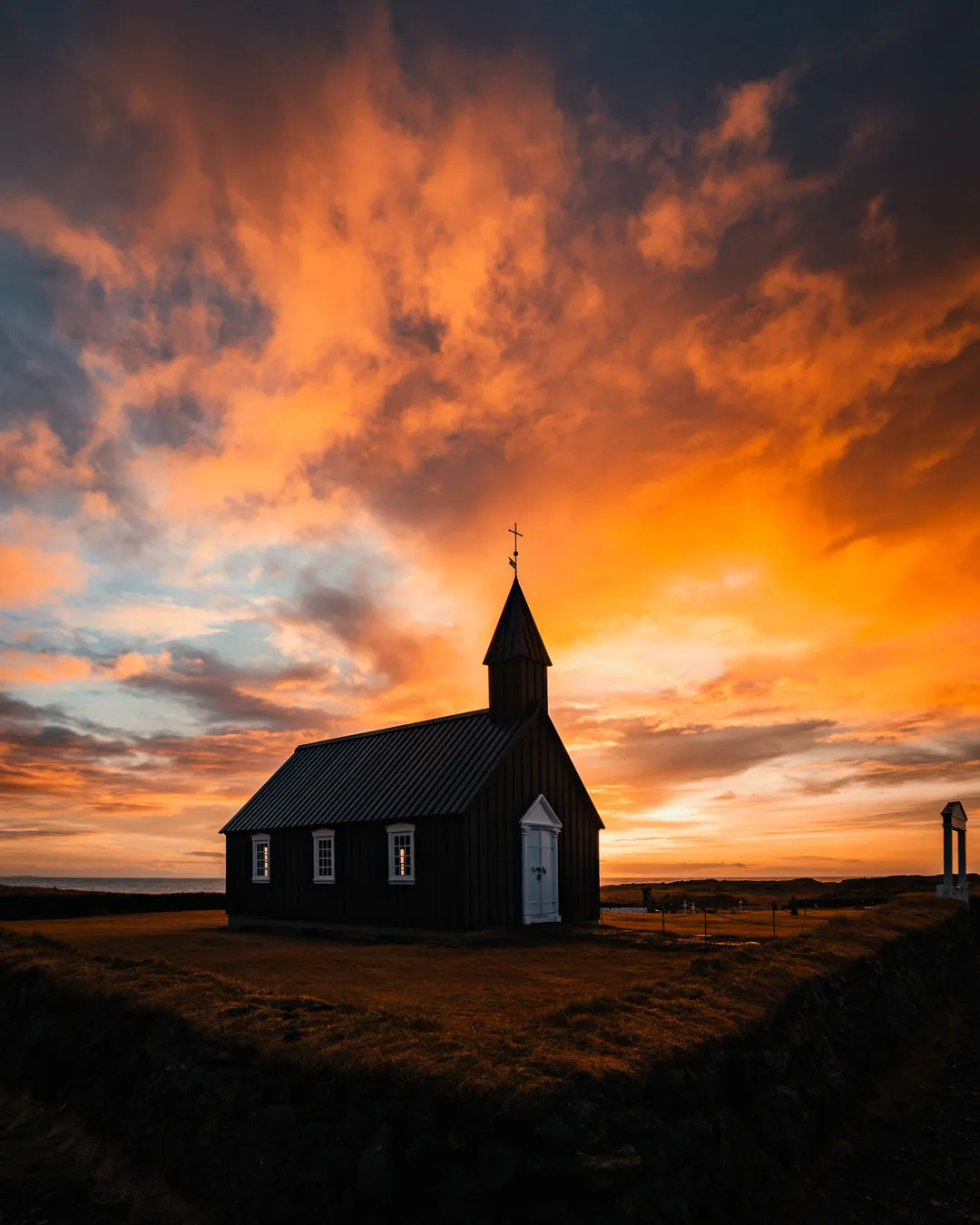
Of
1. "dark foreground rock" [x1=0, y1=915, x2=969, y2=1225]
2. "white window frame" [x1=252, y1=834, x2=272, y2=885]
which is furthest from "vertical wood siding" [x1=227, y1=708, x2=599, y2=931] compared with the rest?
"dark foreground rock" [x1=0, y1=915, x2=969, y2=1225]

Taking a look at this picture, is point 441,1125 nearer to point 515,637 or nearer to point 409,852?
point 409,852

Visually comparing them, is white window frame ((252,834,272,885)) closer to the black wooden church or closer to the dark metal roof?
the black wooden church

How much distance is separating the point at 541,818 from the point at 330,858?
773 cm

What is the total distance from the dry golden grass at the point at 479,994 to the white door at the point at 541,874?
113 inches

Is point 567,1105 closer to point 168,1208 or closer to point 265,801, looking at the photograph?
point 168,1208

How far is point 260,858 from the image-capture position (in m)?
34.4

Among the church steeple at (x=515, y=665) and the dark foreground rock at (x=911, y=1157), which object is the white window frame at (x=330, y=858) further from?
the dark foreground rock at (x=911, y=1157)

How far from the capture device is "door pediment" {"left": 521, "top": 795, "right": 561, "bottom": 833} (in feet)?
94.0

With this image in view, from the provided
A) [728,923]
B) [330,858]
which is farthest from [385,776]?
[728,923]

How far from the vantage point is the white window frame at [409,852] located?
2764 cm

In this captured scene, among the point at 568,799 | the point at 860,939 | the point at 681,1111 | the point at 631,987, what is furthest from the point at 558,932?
the point at 681,1111

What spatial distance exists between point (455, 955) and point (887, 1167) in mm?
11538

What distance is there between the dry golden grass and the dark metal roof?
476cm

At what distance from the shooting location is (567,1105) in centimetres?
909
